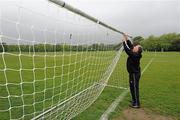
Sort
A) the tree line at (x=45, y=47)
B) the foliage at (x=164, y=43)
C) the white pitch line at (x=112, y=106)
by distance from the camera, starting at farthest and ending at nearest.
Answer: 1. the foliage at (x=164, y=43)
2. the white pitch line at (x=112, y=106)
3. the tree line at (x=45, y=47)

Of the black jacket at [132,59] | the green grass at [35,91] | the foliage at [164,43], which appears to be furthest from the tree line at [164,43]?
the black jacket at [132,59]

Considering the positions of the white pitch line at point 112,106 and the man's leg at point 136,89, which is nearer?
the white pitch line at point 112,106

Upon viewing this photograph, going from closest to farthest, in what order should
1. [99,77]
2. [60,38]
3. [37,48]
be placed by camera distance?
[37,48], [60,38], [99,77]

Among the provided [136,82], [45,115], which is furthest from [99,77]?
[45,115]

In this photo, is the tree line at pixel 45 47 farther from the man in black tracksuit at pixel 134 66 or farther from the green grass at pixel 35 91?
the man in black tracksuit at pixel 134 66

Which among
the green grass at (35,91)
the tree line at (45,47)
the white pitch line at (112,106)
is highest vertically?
the tree line at (45,47)

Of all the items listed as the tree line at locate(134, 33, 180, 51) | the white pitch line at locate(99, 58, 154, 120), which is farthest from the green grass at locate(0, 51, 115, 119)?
the tree line at locate(134, 33, 180, 51)

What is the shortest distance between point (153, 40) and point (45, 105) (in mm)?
114858

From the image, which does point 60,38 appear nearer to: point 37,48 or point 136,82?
point 37,48

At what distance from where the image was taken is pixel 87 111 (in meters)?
7.38

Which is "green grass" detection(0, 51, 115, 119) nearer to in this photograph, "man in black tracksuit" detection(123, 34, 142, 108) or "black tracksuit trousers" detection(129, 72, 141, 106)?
"man in black tracksuit" detection(123, 34, 142, 108)

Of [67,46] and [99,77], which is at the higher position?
[67,46]

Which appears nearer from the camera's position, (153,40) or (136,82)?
(136,82)

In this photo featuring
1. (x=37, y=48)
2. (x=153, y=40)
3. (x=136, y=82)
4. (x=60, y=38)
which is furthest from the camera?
(x=153, y=40)
